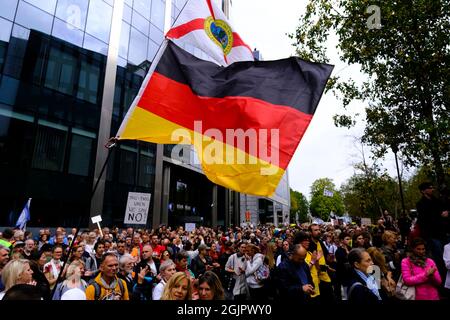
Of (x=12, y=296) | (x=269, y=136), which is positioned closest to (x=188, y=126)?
(x=269, y=136)

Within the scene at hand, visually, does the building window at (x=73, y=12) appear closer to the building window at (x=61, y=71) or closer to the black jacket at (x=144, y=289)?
the building window at (x=61, y=71)

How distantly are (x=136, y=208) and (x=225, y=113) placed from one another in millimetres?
6316

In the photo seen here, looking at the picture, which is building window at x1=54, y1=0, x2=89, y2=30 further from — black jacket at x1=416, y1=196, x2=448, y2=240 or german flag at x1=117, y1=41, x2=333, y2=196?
black jacket at x1=416, y1=196, x2=448, y2=240

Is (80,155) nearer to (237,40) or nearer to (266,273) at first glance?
(266,273)

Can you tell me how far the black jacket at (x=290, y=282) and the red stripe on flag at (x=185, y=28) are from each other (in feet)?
12.5

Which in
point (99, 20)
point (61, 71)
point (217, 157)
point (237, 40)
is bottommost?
point (217, 157)

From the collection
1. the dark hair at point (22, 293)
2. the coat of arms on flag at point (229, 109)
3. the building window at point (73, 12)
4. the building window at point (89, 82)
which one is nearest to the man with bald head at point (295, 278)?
the coat of arms on flag at point (229, 109)

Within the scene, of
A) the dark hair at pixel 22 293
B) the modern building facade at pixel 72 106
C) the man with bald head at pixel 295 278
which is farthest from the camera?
the modern building facade at pixel 72 106

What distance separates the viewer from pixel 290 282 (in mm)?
4293

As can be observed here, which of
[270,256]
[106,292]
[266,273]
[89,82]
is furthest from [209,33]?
[89,82]

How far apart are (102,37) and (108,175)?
29.1ft

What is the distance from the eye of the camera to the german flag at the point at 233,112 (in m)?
3.96

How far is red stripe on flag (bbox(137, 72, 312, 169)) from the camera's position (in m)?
4.05

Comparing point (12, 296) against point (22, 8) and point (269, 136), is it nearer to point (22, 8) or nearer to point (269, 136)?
point (269, 136)
